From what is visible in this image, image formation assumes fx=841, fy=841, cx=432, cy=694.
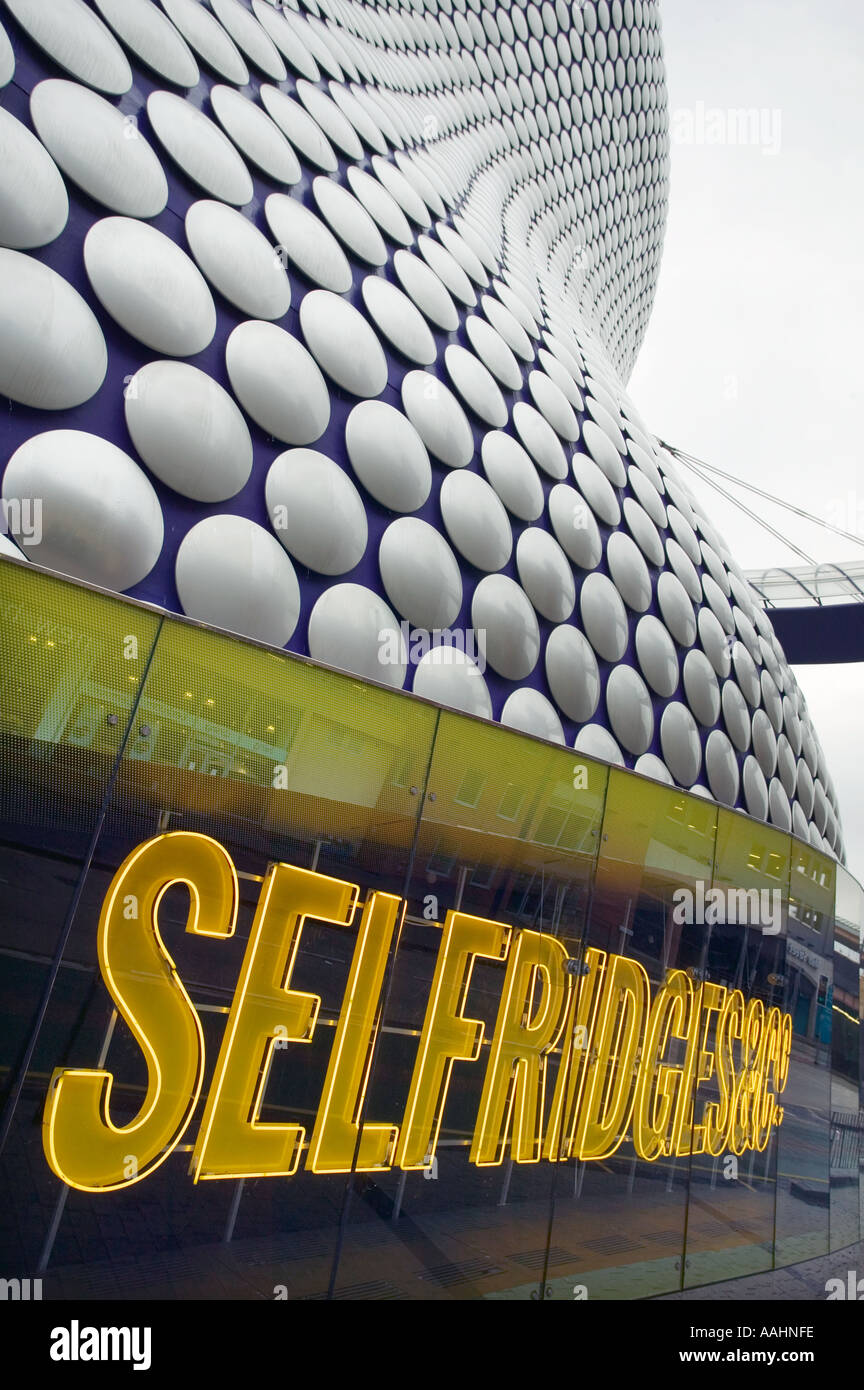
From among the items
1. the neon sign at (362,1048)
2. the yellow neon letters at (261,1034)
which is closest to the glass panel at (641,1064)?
the neon sign at (362,1048)

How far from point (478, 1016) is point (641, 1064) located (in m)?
1.82

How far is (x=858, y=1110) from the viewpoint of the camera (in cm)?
902

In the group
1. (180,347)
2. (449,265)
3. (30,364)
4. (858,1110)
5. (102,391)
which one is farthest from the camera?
(449,265)

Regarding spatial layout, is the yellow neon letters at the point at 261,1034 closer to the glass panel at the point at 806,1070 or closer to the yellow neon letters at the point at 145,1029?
the yellow neon letters at the point at 145,1029

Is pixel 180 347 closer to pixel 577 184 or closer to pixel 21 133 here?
pixel 21 133

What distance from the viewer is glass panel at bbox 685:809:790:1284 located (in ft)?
22.5

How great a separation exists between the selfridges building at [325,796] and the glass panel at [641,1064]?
0.04 meters

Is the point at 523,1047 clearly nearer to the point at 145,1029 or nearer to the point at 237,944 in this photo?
the point at 237,944

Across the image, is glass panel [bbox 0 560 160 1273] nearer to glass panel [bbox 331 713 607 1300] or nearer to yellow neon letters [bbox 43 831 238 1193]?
yellow neon letters [bbox 43 831 238 1193]

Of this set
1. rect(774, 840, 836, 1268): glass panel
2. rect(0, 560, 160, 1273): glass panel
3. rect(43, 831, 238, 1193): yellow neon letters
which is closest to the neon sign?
rect(43, 831, 238, 1193): yellow neon letters

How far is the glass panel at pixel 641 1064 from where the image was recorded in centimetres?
590
